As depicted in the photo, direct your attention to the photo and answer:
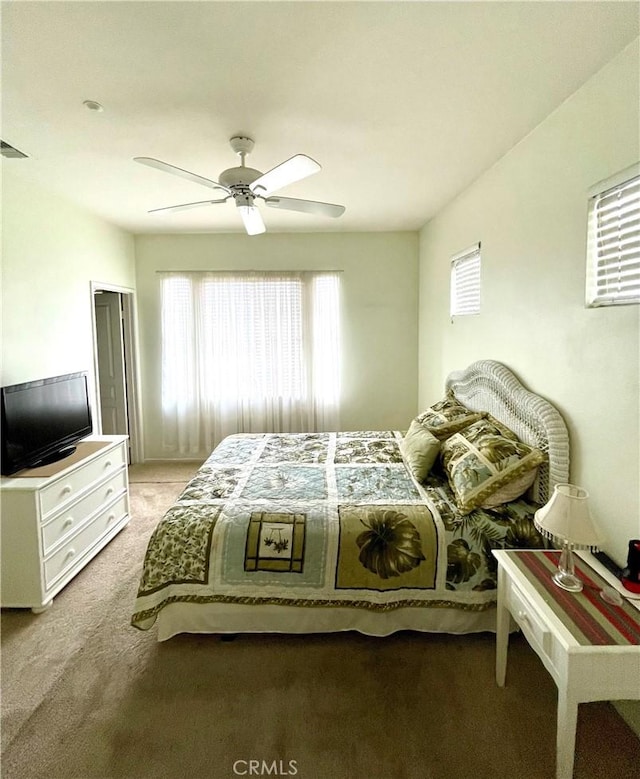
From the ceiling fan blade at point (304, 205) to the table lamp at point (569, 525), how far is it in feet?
6.48

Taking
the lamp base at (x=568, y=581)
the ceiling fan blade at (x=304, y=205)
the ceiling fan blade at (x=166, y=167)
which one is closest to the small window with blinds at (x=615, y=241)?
the lamp base at (x=568, y=581)

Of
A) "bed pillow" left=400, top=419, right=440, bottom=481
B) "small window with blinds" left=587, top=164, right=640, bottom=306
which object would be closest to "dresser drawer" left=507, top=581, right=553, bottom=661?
"bed pillow" left=400, top=419, right=440, bottom=481

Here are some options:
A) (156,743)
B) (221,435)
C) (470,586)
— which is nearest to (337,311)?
(221,435)

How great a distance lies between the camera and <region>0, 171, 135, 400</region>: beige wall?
8.69 feet

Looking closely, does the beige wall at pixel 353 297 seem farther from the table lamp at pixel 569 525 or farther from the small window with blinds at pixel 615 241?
the table lamp at pixel 569 525

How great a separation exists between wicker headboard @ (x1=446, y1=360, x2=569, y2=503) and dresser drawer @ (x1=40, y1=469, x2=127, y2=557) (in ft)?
8.89

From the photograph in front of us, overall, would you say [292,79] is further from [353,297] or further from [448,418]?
[353,297]

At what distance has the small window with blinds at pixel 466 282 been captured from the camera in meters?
3.19

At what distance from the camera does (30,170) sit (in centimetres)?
268

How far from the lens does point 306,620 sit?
6.61 feet

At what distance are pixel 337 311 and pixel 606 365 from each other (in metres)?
3.22

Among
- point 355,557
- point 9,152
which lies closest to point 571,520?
point 355,557

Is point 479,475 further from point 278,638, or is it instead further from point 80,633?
point 80,633

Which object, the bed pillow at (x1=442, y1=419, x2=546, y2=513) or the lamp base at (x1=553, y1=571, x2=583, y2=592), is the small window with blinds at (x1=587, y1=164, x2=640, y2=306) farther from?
the lamp base at (x1=553, y1=571, x2=583, y2=592)
